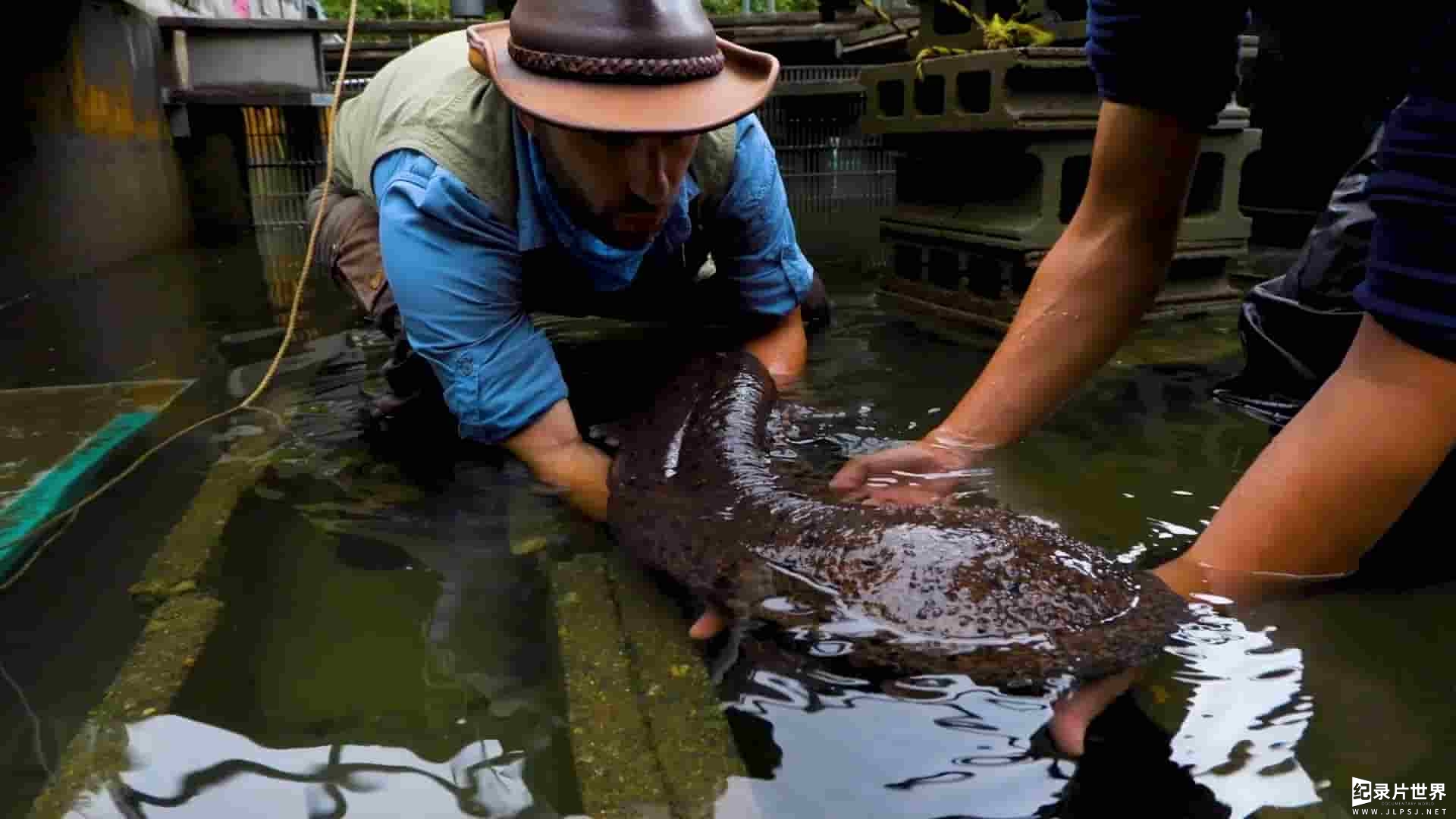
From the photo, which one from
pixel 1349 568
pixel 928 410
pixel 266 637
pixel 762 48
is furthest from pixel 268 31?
pixel 1349 568

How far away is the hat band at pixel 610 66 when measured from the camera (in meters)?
1.96

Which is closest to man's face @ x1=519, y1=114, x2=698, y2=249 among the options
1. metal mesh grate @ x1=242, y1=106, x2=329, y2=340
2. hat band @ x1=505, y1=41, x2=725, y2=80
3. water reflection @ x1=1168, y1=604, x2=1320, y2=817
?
hat band @ x1=505, y1=41, x2=725, y2=80

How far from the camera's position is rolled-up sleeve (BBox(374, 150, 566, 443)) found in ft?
7.36

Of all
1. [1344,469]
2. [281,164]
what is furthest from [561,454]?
[281,164]

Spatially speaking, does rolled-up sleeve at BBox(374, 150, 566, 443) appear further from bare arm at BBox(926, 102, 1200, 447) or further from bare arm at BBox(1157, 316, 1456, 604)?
bare arm at BBox(1157, 316, 1456, 604)

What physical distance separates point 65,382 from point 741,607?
2.52m

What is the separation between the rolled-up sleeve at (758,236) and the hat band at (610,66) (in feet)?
2.15

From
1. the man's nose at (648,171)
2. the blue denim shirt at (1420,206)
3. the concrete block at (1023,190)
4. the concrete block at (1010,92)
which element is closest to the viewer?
the blue denim shirt at (1420,206)

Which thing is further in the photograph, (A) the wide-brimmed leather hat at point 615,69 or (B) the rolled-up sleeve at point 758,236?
(B) the rolled-up sleeve at point 758,236

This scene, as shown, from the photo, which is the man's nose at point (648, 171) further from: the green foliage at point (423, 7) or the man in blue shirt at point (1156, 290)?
the green foliage at point (423, 7)

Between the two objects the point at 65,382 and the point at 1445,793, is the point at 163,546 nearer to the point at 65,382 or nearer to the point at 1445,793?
the point at 65,382

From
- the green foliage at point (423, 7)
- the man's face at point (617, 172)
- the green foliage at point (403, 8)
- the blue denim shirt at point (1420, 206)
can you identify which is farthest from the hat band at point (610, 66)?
the green foliage at point (403, 8)

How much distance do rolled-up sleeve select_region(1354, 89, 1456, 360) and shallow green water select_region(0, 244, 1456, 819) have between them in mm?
529

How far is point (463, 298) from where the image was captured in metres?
2.28
